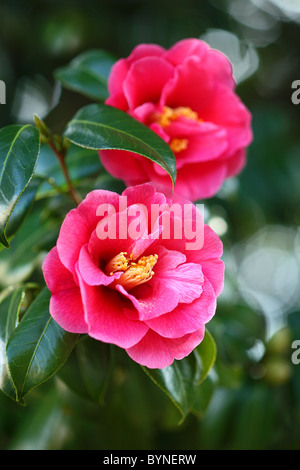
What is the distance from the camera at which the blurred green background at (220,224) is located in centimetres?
137

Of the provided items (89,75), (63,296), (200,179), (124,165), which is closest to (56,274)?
(63,296)

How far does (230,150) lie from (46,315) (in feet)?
1.53

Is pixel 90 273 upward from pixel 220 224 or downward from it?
upward

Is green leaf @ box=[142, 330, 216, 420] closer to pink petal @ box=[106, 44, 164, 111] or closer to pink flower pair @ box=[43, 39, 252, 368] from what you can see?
pink flower pair @ box=[43, 39, 252, 368]

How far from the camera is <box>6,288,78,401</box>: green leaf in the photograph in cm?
71

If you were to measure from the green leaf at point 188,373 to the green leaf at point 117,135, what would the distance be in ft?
0.95

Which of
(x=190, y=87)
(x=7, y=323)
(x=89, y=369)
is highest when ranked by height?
(x=190, y=87)

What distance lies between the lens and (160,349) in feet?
2.29

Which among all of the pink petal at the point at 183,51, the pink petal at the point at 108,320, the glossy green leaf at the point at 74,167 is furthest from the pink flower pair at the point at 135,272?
the glossy green leaf at the point at 74,167

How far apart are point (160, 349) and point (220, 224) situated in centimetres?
52

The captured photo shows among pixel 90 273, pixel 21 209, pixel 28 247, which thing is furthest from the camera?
pixel 28 247

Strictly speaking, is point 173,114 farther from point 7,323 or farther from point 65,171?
point 7,323

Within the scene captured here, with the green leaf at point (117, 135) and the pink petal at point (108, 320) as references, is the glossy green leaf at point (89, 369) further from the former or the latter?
the green leaf at point (117, 135)
